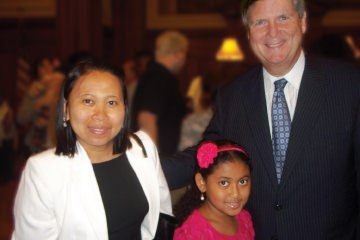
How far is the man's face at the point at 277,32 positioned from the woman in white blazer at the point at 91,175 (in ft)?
2.28

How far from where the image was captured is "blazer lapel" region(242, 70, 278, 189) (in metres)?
2.23

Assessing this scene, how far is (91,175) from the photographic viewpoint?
1922 mm

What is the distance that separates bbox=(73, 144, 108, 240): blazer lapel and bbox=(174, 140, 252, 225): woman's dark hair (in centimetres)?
57

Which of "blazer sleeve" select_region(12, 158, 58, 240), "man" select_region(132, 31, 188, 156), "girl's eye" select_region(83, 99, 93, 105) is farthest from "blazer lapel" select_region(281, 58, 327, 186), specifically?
"man" select_region(132, 31, 188, 156)

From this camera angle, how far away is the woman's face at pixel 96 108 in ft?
6.24

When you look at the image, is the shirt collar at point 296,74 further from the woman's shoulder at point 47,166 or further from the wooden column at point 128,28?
the wooden column at point 128,28

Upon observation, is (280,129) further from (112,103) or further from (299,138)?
(112,103)

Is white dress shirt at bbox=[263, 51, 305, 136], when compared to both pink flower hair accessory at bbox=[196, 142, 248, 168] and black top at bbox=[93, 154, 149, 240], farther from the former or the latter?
black top at bbox=[93, 154, 149, 240]

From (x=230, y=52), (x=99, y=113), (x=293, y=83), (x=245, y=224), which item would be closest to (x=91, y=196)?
(x=99, y=113)

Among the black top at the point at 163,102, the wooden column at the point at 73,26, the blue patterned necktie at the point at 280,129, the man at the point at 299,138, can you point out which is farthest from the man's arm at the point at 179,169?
the wooden column at the point at 73,26

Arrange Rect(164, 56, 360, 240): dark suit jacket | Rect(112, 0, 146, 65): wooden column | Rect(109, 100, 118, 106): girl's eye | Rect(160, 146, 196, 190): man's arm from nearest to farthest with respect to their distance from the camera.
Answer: Rect(109, 100, 118, 106): girl's eye, Rect(164, 56, 360, 240): dark suit jacket, Rect(160, 146, 196, 190): man's arm, Rect(112, 0, 146, 65): wooden column

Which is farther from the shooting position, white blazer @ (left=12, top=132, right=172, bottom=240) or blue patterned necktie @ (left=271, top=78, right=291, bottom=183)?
blue patterned necktie @ (left=271, top=78, right=291, bottom=183)

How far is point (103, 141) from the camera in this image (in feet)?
6.36

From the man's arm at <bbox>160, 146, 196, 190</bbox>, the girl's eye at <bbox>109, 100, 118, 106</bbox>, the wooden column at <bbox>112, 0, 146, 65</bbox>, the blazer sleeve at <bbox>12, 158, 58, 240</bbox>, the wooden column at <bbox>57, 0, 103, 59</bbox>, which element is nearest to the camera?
the blazer sleeve at <bbox>12, 158, 58, 240</bbox>
